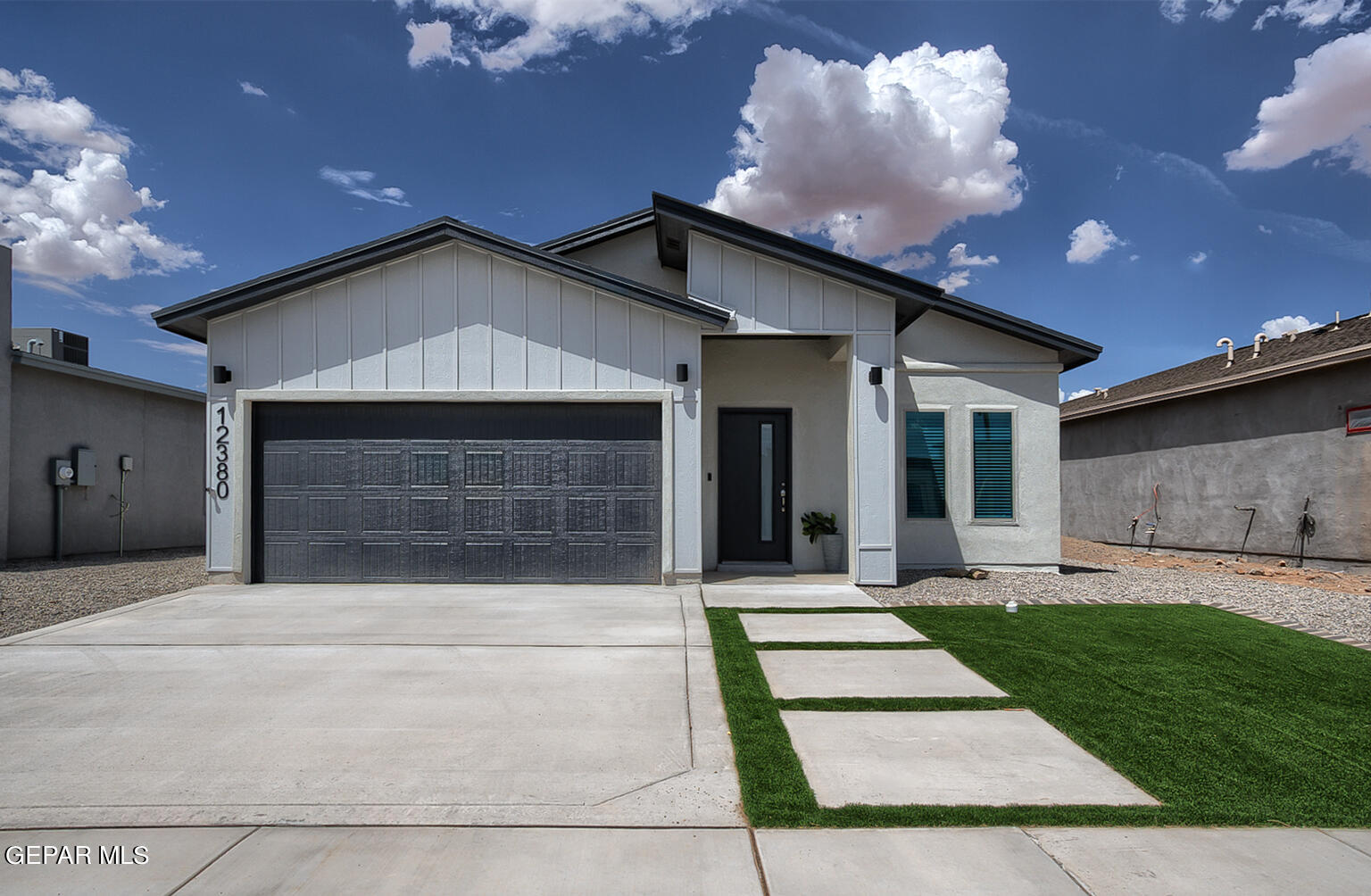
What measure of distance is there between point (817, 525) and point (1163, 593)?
444 cm

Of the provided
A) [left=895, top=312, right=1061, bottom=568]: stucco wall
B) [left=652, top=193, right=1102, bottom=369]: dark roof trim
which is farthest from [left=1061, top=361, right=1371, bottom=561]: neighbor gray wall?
[left=652, top=193, right=1102, bottom=369]: dark roof trim

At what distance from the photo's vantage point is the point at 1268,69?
1262 cm

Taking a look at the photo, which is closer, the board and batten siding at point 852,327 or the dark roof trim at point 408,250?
the dark roof trim at point 408,250

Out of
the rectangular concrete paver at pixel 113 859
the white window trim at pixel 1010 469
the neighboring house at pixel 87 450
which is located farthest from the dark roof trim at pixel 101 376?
the white window trim at pixel 1010 469

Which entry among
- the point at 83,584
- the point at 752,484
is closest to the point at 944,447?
the point at 752,484

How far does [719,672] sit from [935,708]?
59.3 inches

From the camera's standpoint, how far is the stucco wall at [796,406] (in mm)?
10555

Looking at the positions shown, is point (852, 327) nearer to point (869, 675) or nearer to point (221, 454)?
point (869, 675)

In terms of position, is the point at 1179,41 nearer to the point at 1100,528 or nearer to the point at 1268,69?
the point at 1268,69

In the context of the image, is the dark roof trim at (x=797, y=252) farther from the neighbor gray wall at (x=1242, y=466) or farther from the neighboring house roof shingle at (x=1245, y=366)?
the neighbor gray wall at (x=1242, y=466)

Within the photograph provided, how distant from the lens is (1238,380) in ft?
40.8

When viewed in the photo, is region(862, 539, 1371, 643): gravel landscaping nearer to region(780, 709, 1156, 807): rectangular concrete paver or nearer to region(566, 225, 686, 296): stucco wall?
region(780, 709, 1156, 807): rectangular concrete paver

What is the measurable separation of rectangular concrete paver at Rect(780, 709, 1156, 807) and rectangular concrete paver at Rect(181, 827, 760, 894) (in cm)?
75

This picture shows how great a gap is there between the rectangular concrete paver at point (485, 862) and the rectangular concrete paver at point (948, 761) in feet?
2.48
